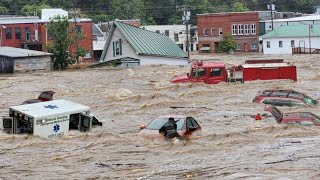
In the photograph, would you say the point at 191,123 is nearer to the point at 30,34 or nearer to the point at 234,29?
the point at 30,34

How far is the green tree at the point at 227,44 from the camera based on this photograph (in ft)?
263

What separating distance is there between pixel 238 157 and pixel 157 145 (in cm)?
299

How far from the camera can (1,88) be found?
41688 millimetres

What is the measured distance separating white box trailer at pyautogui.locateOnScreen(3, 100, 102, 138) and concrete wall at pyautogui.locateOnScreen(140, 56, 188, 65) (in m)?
32.7

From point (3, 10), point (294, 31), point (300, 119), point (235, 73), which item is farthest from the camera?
point (3, 10)

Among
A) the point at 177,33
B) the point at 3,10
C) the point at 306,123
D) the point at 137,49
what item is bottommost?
the point at 306,123

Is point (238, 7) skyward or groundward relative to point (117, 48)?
skyward

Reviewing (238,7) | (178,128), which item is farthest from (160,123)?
(238,7)

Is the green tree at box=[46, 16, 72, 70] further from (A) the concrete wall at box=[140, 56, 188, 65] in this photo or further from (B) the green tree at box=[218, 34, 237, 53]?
(B) the green tree at box=[218, 34, 237, 53]

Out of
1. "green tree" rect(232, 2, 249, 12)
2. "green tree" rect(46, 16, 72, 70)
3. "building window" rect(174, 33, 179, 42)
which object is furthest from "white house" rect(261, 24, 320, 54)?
"green tree" rect(46, 16, 72, 70)

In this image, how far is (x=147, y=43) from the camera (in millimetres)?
58250

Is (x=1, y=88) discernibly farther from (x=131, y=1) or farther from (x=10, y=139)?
(x=131, y=1)

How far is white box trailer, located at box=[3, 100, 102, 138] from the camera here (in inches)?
872

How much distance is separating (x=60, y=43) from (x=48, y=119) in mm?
37338
